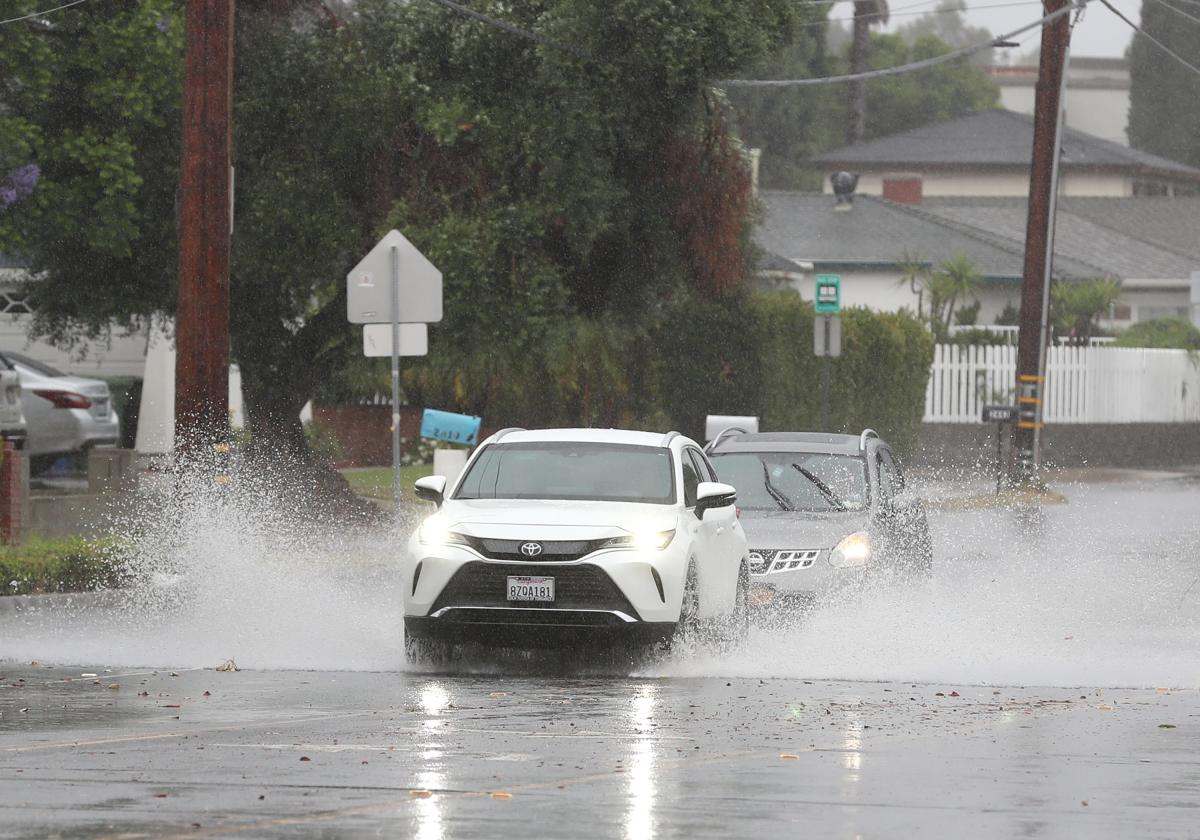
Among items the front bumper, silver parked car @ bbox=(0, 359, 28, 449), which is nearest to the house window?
silver parked car @ bbox=(0, 359, 28, 449)

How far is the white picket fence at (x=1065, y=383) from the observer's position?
46.8 meters

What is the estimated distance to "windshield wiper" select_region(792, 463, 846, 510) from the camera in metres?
18.0

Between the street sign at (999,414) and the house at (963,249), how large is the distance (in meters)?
18.0

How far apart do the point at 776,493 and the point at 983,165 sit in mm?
65925

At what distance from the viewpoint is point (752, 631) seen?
16.5 metres

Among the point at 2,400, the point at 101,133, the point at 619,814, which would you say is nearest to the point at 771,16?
the point at 101,133

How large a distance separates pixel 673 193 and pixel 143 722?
1713cm

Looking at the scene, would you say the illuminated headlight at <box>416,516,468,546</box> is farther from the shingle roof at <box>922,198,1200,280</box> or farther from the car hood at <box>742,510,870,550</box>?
the shingle roof at <box>922,198,1200,280</box>

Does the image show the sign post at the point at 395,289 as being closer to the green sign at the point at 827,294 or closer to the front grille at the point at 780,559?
the front grille at the point at 780,559

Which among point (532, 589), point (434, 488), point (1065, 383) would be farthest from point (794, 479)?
point (1065, 383)

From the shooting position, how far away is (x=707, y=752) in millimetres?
10227

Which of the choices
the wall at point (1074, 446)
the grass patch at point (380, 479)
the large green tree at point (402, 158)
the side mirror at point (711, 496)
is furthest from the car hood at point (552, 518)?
the wall at point (1074, 446)

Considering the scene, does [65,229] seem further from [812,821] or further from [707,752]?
[812,821]

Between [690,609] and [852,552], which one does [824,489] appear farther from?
[690,609]
